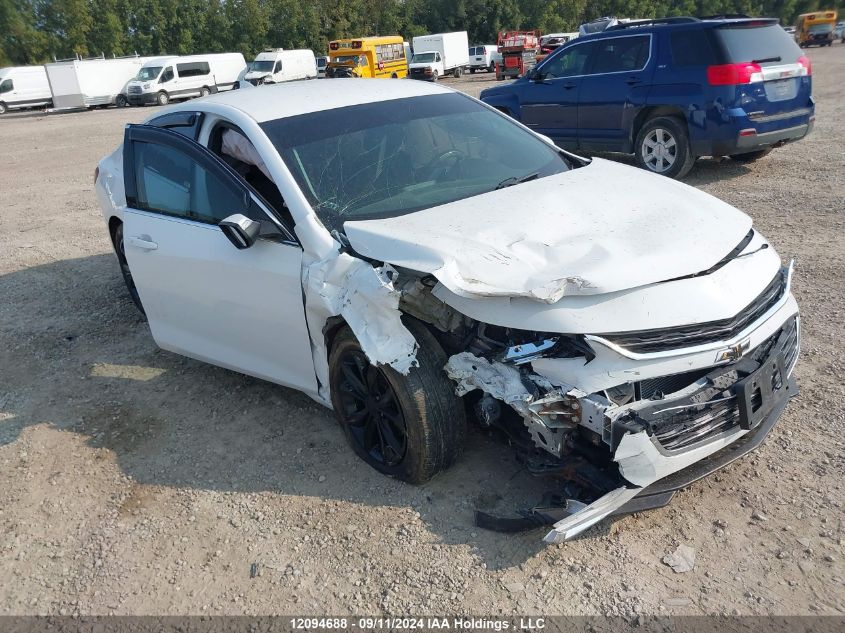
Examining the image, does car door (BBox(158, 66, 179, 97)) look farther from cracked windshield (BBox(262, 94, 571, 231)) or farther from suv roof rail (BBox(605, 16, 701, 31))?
cracked windshield (BBox(262, 94, 571, 231))

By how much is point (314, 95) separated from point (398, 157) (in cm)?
78

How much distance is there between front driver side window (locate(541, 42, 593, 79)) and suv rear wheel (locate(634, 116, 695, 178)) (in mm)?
1484

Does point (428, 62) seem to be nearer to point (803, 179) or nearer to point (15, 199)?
point (15, 199)

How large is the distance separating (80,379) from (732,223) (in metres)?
4.26

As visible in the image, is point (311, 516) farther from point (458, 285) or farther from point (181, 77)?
point (181, 77)

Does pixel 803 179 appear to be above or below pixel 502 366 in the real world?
below

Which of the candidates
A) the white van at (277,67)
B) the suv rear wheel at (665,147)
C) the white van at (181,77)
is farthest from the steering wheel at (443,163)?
the white van at (277,67)

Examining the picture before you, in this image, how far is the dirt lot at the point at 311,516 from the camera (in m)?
2.73

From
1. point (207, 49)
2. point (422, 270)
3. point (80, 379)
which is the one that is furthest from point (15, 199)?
point (207, 49)

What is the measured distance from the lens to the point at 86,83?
107 ft

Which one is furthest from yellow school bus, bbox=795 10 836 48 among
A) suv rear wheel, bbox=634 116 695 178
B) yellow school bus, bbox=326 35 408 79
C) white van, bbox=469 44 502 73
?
suv rear wheel, bbox=634 116 695 178

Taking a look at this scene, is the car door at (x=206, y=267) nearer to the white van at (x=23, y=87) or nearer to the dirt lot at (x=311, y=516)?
the dirt lot at (x=311, y=516)

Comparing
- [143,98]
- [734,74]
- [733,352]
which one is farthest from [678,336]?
[143,98]

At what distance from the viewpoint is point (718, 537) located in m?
2.88
